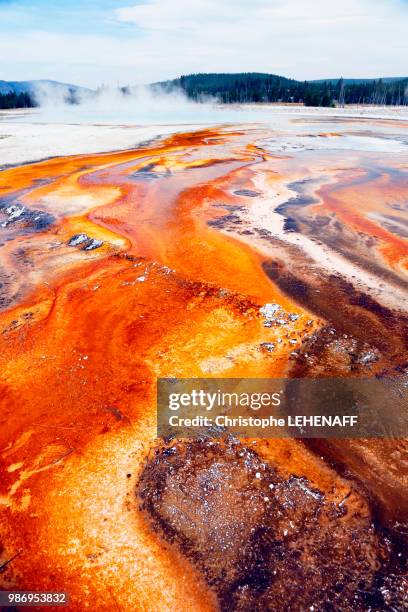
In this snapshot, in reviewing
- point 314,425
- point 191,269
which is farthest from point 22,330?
point 314,425

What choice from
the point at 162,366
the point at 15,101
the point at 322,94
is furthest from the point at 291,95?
the point at 162,366

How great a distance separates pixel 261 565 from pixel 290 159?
65.5 ft

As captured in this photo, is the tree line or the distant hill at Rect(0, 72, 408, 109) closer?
the tree line

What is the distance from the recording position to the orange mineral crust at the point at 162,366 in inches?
135

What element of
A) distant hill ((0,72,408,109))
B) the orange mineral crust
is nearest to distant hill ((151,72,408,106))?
distant hill ((0,72,408,109))

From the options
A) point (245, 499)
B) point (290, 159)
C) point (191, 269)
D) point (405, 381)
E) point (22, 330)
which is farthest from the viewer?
point (290, 159)

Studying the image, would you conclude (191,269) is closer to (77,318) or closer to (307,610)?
(77,318)

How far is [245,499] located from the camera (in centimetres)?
389

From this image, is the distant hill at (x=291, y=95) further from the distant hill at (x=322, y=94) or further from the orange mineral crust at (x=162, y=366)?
the orange mineral crust at (x=162, y=366)

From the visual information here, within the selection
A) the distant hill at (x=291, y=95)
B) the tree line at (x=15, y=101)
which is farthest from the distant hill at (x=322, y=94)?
the tree line at (x=15, y=101)

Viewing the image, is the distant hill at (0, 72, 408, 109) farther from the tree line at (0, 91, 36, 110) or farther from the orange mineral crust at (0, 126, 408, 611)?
the orange mineral crust at (0, 126, 408, 611)

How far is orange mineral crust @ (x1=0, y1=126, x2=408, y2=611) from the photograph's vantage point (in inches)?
135

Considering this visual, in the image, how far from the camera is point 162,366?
5652 mm

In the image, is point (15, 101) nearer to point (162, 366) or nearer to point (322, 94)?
point (322, 94)
